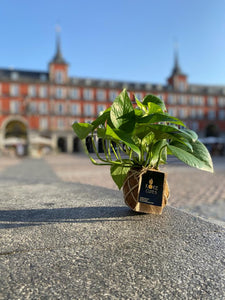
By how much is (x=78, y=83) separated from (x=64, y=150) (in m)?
10.2

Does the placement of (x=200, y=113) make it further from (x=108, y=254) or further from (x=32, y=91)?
(x=108, y=254)

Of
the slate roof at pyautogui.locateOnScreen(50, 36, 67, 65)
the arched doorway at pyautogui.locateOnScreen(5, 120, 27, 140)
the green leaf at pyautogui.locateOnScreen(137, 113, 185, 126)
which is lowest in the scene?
the green leaf at pyautogui.locateOnScreen(137, 113, 185, 126)

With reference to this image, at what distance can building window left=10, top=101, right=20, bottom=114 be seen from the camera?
3556 cm

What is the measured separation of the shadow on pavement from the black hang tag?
0.17 m

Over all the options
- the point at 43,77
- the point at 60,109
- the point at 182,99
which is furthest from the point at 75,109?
the point at 182,99

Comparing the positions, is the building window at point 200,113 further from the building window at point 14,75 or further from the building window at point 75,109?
the building window at point 14,75

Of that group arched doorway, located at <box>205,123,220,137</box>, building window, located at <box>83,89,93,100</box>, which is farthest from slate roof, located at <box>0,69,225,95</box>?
arched doorway, located at <box>205,123,220,137</box>

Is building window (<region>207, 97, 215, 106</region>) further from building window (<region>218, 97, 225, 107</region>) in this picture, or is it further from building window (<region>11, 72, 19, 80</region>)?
building window (<region>11, 72, 19, 80</region>)

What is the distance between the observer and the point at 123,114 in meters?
1.83

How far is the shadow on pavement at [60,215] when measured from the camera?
1.84 metres

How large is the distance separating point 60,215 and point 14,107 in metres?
36.6

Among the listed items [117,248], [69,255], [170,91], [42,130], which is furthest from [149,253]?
[170,91]

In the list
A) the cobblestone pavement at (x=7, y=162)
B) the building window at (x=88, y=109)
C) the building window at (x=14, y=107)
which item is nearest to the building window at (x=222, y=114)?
the building window at (x=88, y=109)

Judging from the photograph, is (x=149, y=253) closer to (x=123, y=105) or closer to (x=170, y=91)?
(x=123, y=105)
